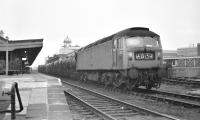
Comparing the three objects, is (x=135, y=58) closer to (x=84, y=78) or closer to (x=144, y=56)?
(x=144, y=56)

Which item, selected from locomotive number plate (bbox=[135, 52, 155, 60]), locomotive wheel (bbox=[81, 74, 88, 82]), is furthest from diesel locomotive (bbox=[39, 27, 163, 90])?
locomotive wheel (bbox=[81, 74, 88, 82])

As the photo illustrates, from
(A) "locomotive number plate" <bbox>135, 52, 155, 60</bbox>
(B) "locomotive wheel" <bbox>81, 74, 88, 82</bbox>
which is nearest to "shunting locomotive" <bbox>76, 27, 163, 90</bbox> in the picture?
(A) "locomotive number plate" <bbox>135, 52, 155, 60</bbox>

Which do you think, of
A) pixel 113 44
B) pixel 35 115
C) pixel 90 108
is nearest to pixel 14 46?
pixel 113 44

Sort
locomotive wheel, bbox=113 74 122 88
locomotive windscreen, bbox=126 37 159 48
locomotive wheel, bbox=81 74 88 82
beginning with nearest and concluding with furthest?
1. locomotive windscreen, bbox=126 37 159 48
2. locomotive wheel, bbox=113 74 122 88
3. locomotive wheel, bbox=81 74 88 82

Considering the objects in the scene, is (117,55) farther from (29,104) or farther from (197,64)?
(197,64)

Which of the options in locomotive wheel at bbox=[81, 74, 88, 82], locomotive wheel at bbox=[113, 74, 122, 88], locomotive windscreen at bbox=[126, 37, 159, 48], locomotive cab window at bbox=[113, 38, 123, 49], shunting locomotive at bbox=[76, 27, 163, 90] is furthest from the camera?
locomotive wheel at bbox=[81, 74, 88, 82]

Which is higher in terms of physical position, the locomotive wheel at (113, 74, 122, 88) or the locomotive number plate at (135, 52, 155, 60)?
the locomotive number plate at (135, 52, 155, 60)

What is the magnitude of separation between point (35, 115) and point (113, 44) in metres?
10.1

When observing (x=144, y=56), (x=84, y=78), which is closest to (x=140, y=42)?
(x=144, y=56)

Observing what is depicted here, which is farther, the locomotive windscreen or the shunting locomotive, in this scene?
the locomotive windscreen

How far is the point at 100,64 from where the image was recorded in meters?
20.4

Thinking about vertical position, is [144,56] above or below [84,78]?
above

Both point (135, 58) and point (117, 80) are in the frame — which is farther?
point (117, 80)

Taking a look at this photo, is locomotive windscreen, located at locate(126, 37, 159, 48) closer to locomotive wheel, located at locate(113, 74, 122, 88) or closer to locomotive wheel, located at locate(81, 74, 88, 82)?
locomotive wheel, located at locate(113, 74, 122, 88)
